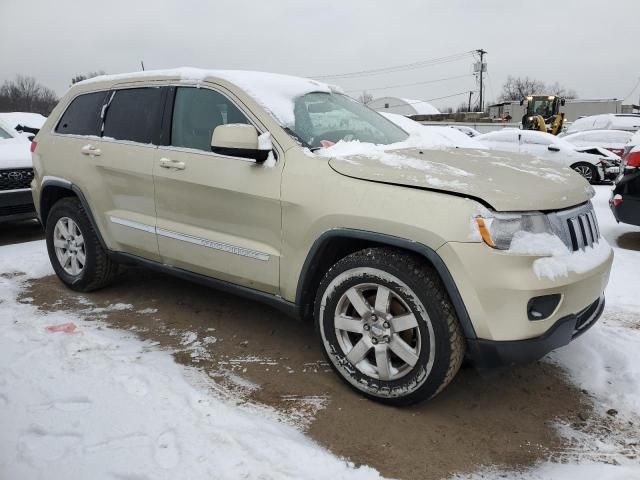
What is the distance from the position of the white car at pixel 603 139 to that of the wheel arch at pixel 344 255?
1393 cm

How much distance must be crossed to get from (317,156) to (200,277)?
1.23 m

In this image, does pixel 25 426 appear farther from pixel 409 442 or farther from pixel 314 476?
pixel 409 442

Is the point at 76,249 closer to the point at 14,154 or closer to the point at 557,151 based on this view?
the point at 14,154

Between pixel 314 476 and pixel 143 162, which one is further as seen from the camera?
pixel 143 162

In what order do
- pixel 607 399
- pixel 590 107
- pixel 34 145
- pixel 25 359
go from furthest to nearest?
pixel 590 107, pixel 34 145, pixel 25 359, pixel 607 399

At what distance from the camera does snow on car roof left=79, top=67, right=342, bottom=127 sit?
10.6ft

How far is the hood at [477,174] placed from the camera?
2.44 m

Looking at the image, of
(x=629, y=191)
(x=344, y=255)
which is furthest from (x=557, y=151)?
(x=344, y=255)

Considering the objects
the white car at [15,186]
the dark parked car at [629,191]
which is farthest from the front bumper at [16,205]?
the dark parked car at [629,191]

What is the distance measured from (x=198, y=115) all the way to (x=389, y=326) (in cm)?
197

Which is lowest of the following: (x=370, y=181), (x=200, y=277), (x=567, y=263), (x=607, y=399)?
(x=607, y=399)

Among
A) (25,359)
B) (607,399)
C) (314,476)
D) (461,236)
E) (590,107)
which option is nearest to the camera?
(314,476)

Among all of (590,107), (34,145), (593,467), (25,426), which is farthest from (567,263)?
(590,107)

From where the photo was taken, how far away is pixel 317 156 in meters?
2.94
